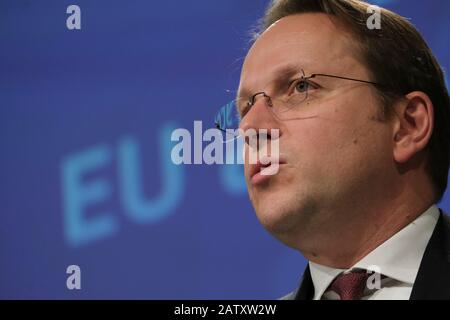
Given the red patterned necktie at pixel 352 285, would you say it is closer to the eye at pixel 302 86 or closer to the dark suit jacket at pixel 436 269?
the dark suit jacket at pixel 436 269

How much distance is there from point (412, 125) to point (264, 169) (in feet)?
1.15

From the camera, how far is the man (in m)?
1.29

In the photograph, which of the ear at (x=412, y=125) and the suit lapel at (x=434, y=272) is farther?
the ear at (x=412, y=125)

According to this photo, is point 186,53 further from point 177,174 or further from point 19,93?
point 19,93

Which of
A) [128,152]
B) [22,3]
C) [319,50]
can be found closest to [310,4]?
[319,50]

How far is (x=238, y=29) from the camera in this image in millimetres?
1882

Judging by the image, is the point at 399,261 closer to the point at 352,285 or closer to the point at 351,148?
the point at 352,285

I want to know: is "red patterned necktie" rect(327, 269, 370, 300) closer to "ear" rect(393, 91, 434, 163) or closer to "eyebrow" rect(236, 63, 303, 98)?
"ear" rect(393, 91, 434, 163)

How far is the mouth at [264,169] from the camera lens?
1.30 m

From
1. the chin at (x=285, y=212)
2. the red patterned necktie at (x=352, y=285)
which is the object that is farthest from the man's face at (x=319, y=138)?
the red patterned necktie at (x=352, y=285)

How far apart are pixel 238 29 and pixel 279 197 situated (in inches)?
29.5

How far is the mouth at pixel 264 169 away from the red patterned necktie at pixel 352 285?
0.26 metres

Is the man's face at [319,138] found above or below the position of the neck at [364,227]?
above

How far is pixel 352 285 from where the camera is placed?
1.29 m
